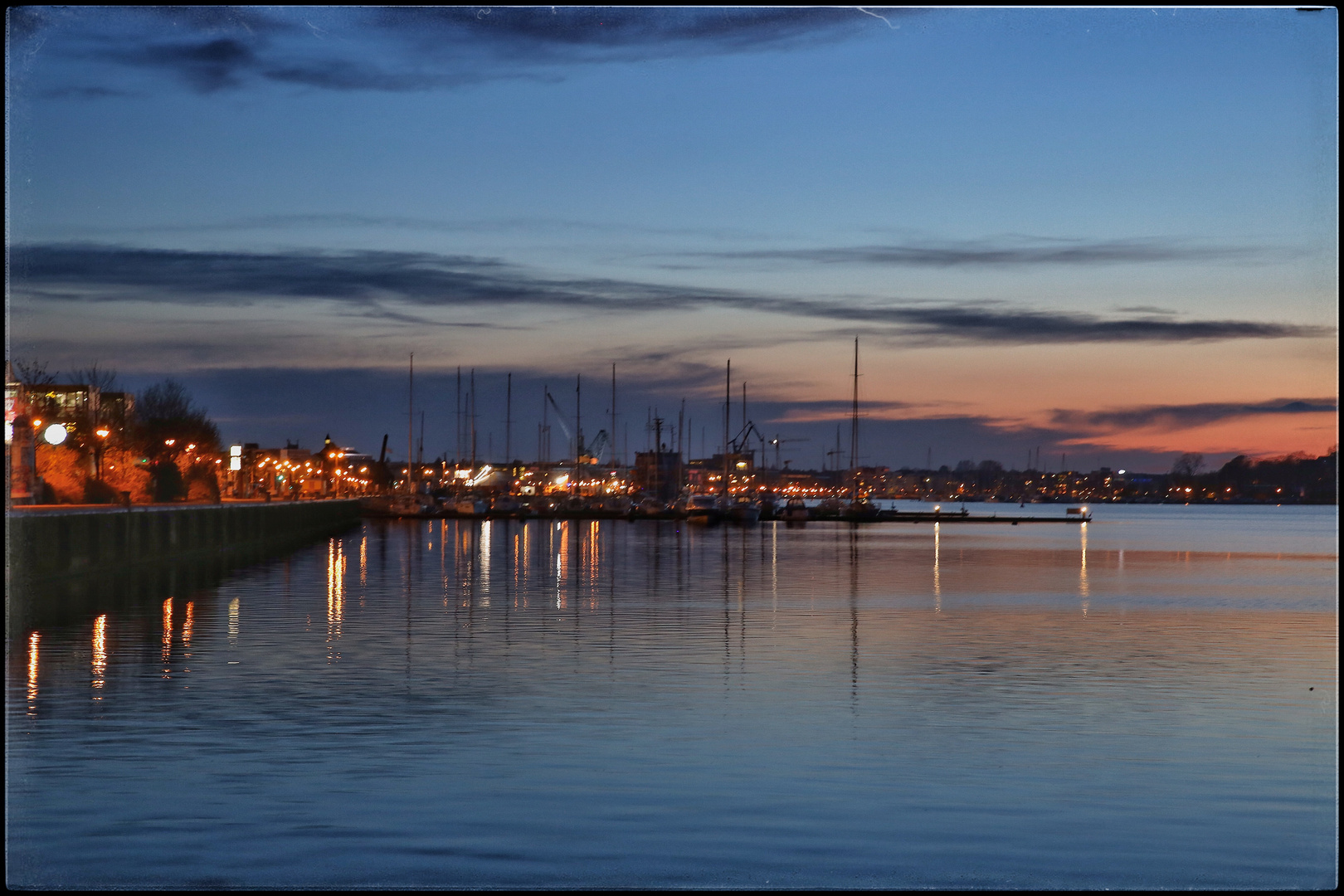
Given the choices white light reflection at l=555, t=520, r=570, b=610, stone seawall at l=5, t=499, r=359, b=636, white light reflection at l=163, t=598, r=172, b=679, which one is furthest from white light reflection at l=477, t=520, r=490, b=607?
stone seawall at l=5, t=499, r=359, b=636

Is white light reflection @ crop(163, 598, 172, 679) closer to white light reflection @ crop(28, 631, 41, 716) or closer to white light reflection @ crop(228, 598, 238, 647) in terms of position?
white light reflection @ crop(228, 598, 238, 647)

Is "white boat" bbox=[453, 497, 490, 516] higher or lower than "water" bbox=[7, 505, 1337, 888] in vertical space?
lower

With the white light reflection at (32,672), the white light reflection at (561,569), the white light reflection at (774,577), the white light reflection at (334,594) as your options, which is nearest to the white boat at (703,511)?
the white light reflection at (774,577)

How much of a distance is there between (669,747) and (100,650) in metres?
11.3

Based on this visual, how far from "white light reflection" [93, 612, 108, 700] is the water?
0.37 feet

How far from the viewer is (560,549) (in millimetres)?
68500

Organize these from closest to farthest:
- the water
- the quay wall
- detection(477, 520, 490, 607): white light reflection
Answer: the water, detection(477, 520, 490, 607): white light reflection, the quay wall

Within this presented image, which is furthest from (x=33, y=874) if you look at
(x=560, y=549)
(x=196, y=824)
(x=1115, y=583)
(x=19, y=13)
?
(x=560, y=549)

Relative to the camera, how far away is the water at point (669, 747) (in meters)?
10.1

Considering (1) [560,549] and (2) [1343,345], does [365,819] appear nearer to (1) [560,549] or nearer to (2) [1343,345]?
(2) [1343,345]

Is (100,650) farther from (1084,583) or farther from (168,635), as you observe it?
(1084,583)

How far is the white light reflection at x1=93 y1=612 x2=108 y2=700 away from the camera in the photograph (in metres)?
19.0

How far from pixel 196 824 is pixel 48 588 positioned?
25463mm

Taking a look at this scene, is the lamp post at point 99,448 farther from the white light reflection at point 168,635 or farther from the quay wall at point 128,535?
the white light reflection at point 168,635
